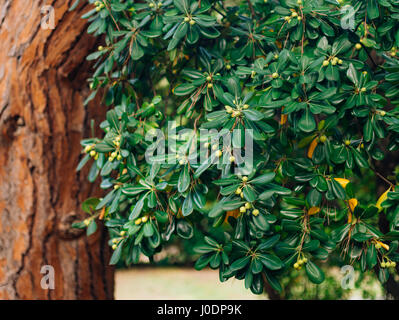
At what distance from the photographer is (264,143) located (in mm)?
1699

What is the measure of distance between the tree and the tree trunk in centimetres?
63

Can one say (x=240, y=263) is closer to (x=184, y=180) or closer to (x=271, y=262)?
(x=271, y=262)

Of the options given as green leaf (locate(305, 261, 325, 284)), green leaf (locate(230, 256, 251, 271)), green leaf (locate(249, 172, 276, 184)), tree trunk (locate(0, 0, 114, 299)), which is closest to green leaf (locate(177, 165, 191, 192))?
green leaf (locate(249, 172, 276, 184))

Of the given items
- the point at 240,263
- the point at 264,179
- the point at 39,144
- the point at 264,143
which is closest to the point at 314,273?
the point at 240,263

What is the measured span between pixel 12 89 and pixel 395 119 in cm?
204

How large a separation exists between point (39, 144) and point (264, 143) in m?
1.42

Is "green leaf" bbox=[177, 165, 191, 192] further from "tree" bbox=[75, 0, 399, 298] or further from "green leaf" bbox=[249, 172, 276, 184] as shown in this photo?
"green leaf" bbox=[249, 172, 276, 184]

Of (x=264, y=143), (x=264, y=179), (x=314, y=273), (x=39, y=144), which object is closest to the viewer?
(x=264, y=179)

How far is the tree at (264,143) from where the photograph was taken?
154cm

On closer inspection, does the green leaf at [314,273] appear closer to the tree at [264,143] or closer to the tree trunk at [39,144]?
the tree at [264,143]

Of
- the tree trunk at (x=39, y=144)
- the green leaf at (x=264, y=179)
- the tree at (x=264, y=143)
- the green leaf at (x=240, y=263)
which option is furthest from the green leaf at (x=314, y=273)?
the tree trunk at (x=39, y=144)

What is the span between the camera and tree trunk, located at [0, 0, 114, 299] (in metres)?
2.40

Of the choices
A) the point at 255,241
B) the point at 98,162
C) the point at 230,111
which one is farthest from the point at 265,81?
the point at 98,162

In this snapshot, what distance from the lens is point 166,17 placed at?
1708 mm
